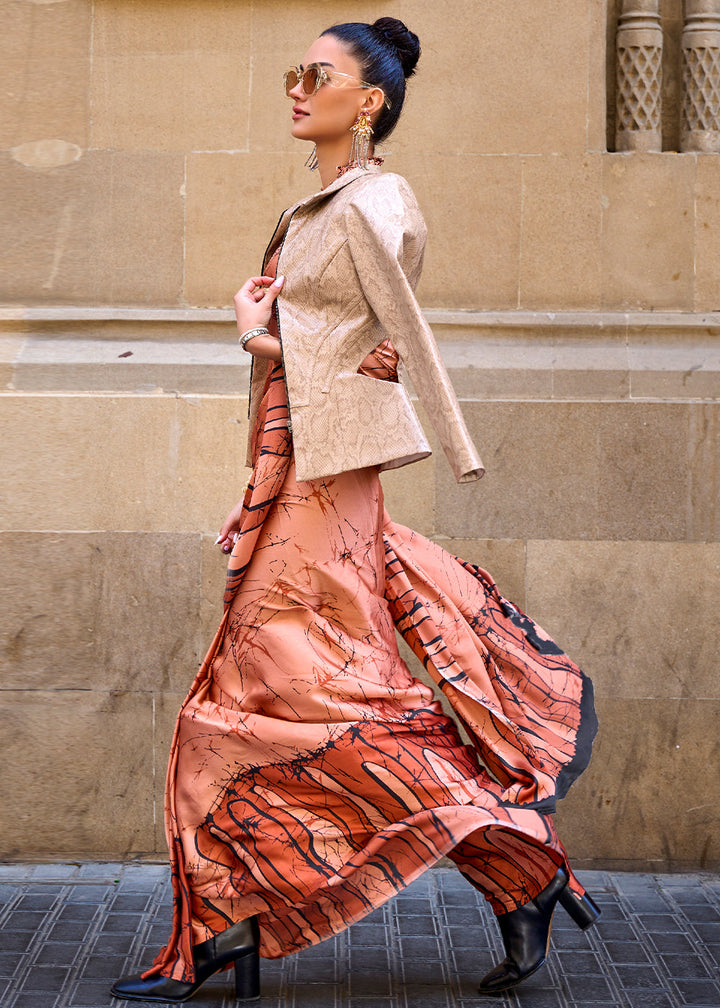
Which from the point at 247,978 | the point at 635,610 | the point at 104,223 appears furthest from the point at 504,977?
the point at 104,223

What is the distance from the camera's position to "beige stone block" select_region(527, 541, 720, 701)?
4.68 meters

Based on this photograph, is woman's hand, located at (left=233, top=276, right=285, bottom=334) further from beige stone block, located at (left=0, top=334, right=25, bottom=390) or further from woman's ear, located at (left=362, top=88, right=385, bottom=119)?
→ beige stone block, located at (left=0, top=334, right=25, bottom=390)

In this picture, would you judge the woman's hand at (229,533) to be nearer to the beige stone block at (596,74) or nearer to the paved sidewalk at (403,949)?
the paved sidewalk at (403,949)

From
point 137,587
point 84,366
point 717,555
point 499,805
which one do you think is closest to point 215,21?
point 84,366

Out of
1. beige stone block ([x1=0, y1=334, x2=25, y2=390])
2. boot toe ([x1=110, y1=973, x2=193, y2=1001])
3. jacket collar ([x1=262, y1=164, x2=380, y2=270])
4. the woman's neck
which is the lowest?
boot toe ([x1=110, y1=973, x2=193, y2=1001])

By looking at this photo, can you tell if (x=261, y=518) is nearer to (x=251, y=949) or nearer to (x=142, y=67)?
(x=251, y=949)

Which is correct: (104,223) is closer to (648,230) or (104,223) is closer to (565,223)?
(565,223)

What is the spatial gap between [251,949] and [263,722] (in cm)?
62

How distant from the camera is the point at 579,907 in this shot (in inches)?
138

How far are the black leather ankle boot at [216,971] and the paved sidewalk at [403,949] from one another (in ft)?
0.14

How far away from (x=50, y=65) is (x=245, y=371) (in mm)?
1382

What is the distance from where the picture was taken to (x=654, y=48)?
16.0 ft

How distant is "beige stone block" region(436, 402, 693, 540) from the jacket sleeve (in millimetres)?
1532

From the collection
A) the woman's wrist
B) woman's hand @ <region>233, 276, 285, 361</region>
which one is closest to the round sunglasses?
woman's hand @ <region>233, 276, 285, 361</region>
